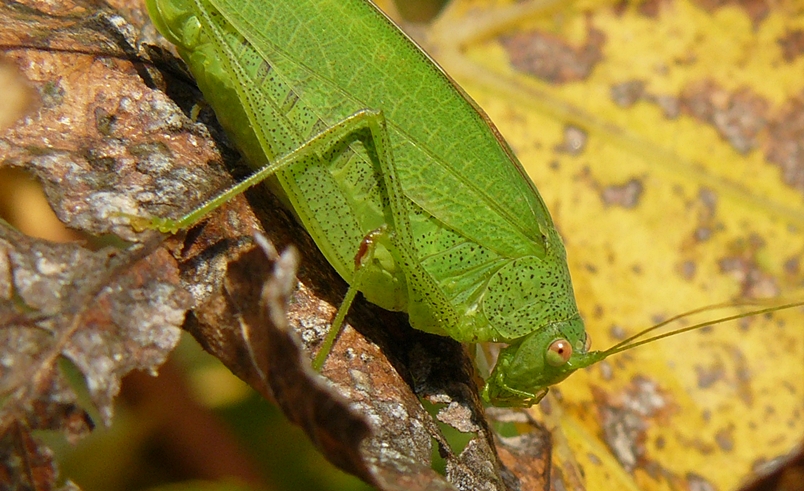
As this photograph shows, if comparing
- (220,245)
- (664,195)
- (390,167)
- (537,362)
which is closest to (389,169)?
(390,167)

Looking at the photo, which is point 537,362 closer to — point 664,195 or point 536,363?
point 536,363

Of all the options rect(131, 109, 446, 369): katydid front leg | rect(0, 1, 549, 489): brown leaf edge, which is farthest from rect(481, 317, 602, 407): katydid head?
rect(131, 109, 446, 369): katydid front leg

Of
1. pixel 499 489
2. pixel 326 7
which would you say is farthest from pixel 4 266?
pixel 499 489

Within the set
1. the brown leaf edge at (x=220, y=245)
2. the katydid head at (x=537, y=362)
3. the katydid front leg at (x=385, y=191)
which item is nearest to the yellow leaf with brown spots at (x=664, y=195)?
the katydid head at (x=537, y=362)

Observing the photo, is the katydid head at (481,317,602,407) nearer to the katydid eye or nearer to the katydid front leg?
the katydid eye

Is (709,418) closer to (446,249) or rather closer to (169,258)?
(446,249)

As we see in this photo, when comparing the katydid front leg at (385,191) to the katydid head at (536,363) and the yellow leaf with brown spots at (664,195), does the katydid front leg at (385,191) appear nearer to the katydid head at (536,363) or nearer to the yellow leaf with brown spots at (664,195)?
the katydid head at (536,363)
